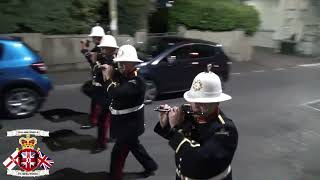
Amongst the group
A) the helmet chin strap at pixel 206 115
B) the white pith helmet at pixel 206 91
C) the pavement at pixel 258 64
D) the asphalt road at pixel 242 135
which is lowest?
the asphalt road at pixel 242 135

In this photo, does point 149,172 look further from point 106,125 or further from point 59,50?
point 59,50

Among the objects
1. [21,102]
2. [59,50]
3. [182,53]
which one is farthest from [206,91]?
[59,50]

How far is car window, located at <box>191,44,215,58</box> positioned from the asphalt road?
1.19 m

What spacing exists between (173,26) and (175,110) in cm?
1617

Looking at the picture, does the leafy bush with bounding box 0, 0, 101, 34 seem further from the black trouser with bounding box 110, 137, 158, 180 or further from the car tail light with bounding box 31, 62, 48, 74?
the black trouser with bounding box 110, 137, 158, 180

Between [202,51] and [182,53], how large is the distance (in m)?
0.77

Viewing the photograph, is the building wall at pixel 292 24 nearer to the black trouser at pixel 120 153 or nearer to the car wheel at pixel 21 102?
the car wheel at pixel 21 102

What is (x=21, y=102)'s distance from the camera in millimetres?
8797

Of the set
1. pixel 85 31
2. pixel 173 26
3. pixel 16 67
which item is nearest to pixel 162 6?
pixel 173 26

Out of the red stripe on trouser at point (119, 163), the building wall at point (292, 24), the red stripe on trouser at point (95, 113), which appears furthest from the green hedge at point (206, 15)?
the red stripe on trouser at point (119, 163)

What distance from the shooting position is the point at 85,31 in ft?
51.0

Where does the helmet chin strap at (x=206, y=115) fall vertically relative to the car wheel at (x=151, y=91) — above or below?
above

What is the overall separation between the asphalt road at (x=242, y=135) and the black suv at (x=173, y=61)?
413 mm

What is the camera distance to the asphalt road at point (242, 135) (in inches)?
250
